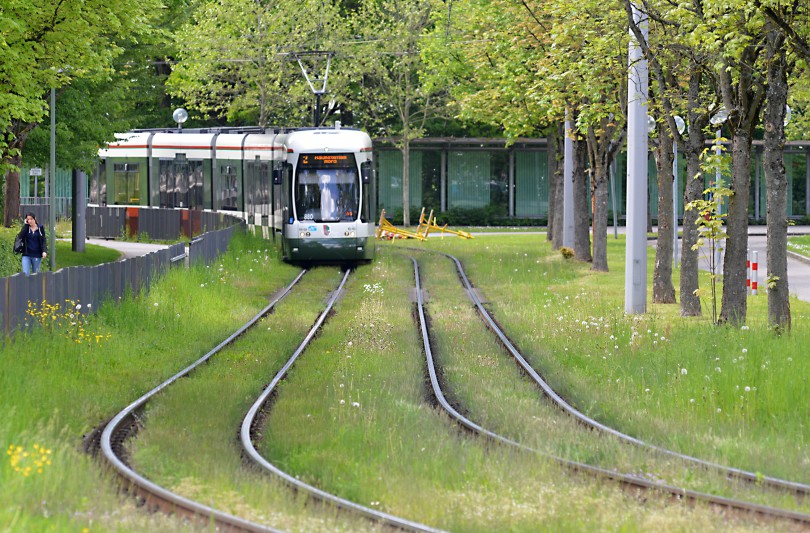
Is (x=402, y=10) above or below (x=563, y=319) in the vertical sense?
above

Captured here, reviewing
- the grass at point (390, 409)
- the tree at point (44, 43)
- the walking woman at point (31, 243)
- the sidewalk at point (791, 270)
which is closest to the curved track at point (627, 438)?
the grass at point (390, 409)

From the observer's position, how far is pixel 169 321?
20.4m

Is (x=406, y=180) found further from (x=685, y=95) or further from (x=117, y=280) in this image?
(x=117, y=280)

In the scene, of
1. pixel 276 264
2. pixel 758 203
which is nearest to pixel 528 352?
pixel 276 264

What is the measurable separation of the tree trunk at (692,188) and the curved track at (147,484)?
9.38m

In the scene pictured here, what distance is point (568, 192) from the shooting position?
37.6 metres

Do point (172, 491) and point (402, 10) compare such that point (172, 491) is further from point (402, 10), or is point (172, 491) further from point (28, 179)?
point (28, 179)

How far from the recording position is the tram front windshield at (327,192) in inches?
1265

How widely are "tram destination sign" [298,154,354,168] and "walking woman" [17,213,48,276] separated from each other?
7.09m

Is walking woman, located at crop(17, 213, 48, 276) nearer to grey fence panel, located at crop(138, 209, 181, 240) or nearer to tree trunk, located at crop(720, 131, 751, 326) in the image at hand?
tree trunk, located at crop(720, 131, 751, 326)

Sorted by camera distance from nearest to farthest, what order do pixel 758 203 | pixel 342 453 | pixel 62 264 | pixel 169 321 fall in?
pixel 342 453
pixel 169 321
pixel 62 264
pixel 758 203

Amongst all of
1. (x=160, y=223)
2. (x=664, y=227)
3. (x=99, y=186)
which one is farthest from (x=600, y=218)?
(x=99, y=186)

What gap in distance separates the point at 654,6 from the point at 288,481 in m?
13.3

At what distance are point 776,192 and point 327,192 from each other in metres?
16.6
